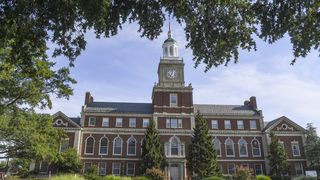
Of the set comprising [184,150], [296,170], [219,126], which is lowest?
[296,170]

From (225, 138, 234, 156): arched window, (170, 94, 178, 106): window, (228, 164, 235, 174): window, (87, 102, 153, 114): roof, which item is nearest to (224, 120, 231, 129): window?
(225, 138, 234, 156): arched window

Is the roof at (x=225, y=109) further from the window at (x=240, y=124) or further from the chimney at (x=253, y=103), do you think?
the window at (x=240, y=124)

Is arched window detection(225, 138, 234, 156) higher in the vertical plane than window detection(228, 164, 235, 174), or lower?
higher

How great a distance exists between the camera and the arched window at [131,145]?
152ft

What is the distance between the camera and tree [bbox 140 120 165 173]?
40.2 metres

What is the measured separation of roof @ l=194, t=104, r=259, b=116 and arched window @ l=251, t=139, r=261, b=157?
14.8ft

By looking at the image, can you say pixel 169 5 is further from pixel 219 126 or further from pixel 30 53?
pixel 219 126

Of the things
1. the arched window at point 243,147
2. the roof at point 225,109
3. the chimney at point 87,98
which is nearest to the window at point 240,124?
the roof at point 225,109

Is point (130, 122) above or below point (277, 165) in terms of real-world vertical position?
above

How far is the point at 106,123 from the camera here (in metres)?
47.7

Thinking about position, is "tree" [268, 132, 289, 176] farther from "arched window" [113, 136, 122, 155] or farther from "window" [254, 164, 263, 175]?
"arched window" [113, 136, 122, 155]

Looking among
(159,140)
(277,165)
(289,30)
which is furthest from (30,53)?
(277,165)

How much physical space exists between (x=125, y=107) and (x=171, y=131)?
29.5ft

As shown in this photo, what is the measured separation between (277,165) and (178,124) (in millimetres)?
14970
